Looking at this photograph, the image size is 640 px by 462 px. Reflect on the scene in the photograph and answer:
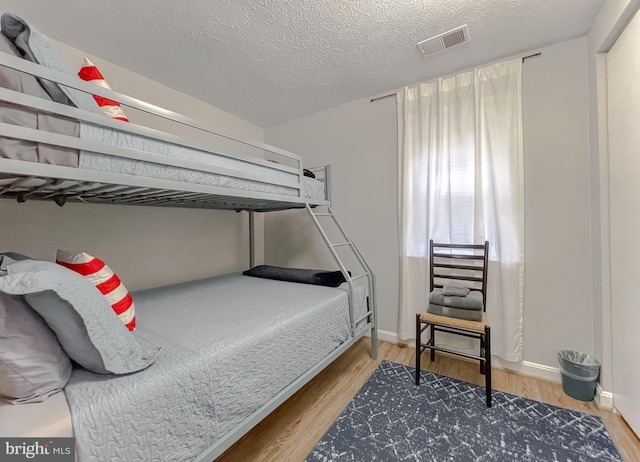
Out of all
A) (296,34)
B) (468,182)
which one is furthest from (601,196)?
(296,34)

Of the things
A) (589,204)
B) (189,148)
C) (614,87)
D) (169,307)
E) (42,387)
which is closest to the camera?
(42,387)

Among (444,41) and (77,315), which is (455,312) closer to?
(444,41)

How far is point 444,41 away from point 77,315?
254 centimetres

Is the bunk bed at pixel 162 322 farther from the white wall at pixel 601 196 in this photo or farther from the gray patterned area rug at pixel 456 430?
the white wall at pixel 601 196

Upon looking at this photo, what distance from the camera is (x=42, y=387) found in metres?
0.74

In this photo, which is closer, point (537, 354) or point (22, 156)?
point (22, 156)

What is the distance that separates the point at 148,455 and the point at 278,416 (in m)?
1.00

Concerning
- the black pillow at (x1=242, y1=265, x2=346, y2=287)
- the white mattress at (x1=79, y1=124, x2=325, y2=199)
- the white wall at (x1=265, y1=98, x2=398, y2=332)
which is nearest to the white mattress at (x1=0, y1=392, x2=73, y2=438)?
the white mattress at (x1=79, y1=124, x2=325, y2=199)

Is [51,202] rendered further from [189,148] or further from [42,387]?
[42,387]

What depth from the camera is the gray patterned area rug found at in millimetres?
1320

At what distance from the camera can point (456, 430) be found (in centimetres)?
147

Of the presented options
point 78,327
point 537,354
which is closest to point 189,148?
point 78,327

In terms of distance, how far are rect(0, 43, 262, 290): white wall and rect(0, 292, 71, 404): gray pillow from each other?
59.2 inches

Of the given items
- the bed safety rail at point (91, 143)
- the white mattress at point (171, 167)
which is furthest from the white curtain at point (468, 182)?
the bed safety rail at point (91, 143)
